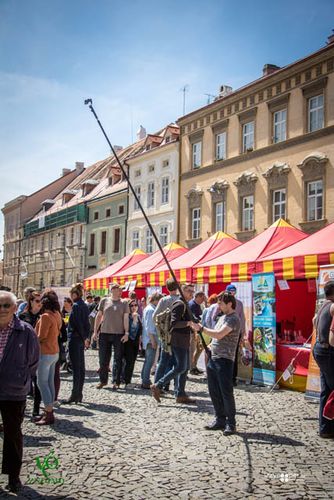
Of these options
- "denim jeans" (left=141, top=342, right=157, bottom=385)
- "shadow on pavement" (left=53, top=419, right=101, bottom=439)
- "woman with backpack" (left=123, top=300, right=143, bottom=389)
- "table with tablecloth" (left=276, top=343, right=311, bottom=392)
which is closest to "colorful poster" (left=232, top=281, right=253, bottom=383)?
"table with tablecloth" (left=276, top=343, right=311, bottom=392)

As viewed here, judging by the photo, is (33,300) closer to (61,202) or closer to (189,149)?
(189,149)

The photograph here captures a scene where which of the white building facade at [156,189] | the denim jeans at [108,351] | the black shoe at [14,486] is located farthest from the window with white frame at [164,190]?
the black shoe at [14,486]

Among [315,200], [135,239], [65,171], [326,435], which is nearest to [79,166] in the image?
[65,171]

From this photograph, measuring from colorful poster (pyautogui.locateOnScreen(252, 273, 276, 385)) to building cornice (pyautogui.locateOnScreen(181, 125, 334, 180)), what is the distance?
1185cm

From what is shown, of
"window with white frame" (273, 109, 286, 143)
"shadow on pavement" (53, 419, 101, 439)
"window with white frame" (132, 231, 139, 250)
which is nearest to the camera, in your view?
"shadow on pavement" (53, 419, 101, 439)

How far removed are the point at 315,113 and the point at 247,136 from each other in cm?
414

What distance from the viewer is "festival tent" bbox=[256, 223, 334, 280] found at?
10.2 m

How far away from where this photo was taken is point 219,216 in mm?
26297

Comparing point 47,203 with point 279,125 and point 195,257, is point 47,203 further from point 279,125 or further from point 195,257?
point 195,257

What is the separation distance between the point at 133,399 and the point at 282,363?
3.29m

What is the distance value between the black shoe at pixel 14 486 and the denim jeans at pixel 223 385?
2.66 meters

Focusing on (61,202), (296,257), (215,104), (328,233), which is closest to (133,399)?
(296,257)

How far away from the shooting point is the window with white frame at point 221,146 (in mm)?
26312

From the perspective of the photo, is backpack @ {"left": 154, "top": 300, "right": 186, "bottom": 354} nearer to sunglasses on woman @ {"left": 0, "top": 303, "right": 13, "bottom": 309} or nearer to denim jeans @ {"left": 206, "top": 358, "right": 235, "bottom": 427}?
denim jeans @ {"left": 206, "top": 358, "right": 235, "bottom": 427}
